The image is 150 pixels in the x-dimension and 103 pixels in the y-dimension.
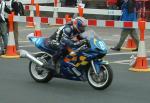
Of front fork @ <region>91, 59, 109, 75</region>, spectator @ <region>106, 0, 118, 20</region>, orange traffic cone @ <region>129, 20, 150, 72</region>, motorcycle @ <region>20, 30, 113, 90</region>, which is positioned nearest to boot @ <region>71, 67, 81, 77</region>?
motorcycle @ <region>20, 30, 113, 90</region>

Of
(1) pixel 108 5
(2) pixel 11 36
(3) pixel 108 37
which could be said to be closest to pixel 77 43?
(2) pixel 11 36

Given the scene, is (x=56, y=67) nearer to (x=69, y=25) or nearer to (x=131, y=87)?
(x=69, y=25)

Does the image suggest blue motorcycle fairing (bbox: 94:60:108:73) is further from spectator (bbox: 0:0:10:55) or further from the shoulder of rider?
spectator (bbox: 0:0:10:55)

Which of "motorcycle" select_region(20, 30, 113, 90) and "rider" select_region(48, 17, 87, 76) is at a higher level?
→ "rider" select_region(48, 17, 87, 76)

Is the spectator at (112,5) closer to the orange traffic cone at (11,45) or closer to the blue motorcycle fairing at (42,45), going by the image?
the orange traffic cone at (11,45)

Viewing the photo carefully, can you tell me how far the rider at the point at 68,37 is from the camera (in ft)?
33.7

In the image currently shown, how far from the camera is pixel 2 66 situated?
13227 mm

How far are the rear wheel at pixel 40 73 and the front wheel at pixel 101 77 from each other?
1038 millimetres

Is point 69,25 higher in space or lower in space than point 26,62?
higher

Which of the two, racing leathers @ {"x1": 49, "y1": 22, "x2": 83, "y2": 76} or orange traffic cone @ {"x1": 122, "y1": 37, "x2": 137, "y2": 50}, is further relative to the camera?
orange traffic cone @ {"x1": 122, "y1": 37, "x2": 137, "y2": 50}

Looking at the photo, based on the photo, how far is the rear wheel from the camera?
1094 centimetres

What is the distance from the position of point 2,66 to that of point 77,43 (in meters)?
3.55

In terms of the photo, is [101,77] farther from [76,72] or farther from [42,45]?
[42,45]

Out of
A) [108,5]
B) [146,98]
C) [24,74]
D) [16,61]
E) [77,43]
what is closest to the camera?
[146,98]
